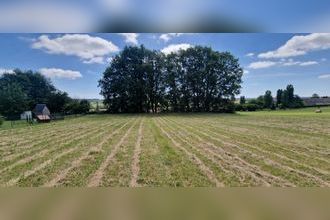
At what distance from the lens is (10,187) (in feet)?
10.3

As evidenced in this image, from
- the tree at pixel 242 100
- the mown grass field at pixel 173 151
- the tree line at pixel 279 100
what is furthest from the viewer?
the tree at pixel 242 100

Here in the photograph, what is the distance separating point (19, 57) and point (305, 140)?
15.4 feet

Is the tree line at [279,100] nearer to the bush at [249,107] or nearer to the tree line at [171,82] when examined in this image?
the bush at [249,107]

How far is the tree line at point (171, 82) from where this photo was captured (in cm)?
418

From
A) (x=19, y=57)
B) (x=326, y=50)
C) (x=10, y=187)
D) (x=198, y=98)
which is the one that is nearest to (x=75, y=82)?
(x=19, y=57)

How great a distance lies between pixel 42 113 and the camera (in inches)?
163

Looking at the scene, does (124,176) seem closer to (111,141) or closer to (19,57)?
(111,141)

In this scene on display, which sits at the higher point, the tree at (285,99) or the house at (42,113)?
the tree at (285,99)

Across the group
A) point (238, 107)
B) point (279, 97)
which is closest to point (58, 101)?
point (238, 107)

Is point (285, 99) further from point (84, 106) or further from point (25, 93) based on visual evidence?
point (25, 93)

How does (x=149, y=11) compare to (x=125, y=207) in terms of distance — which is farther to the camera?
(x=149, y=11)

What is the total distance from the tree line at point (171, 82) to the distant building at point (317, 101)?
3.53 ft

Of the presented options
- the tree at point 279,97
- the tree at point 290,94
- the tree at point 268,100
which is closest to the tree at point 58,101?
the tree at point 268,100

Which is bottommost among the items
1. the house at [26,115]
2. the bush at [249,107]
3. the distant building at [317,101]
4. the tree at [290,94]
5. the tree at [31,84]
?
the house at [26,115]
